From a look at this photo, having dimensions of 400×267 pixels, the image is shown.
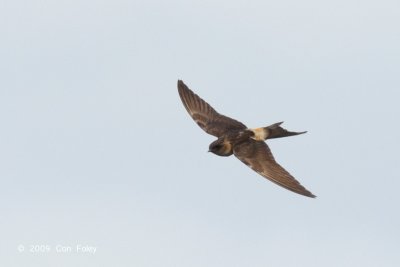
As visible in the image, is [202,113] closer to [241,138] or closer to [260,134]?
[241,138]

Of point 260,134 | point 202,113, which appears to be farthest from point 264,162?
point 202,113

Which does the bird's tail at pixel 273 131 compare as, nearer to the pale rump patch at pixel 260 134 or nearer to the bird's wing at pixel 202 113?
the pale rump patch at pixel 260 134

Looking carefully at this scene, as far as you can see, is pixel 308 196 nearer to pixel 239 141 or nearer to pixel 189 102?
pixel 239 141

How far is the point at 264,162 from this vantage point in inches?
1133

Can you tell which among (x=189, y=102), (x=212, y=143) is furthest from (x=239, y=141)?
(x=189, y=102)

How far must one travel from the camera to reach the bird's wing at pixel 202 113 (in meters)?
31.2

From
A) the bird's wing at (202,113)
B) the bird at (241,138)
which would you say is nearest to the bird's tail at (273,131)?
the bird at (241,138)

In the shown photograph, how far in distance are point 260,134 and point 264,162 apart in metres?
1.18

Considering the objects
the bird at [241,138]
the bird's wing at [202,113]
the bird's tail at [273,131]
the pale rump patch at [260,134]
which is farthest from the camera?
the bird's wing at [202,113]

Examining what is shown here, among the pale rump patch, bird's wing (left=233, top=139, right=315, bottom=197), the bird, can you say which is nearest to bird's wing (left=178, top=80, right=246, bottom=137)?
the bird

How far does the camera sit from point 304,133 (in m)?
29.0

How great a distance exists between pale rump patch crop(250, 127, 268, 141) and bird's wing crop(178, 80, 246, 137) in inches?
46.1

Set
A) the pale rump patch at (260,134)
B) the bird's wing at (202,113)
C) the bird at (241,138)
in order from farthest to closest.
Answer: the bird's wing at (202,113) → the pale rump patch at (260,134) → the bird at (241,138)

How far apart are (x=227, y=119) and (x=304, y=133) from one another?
9.40 feet
